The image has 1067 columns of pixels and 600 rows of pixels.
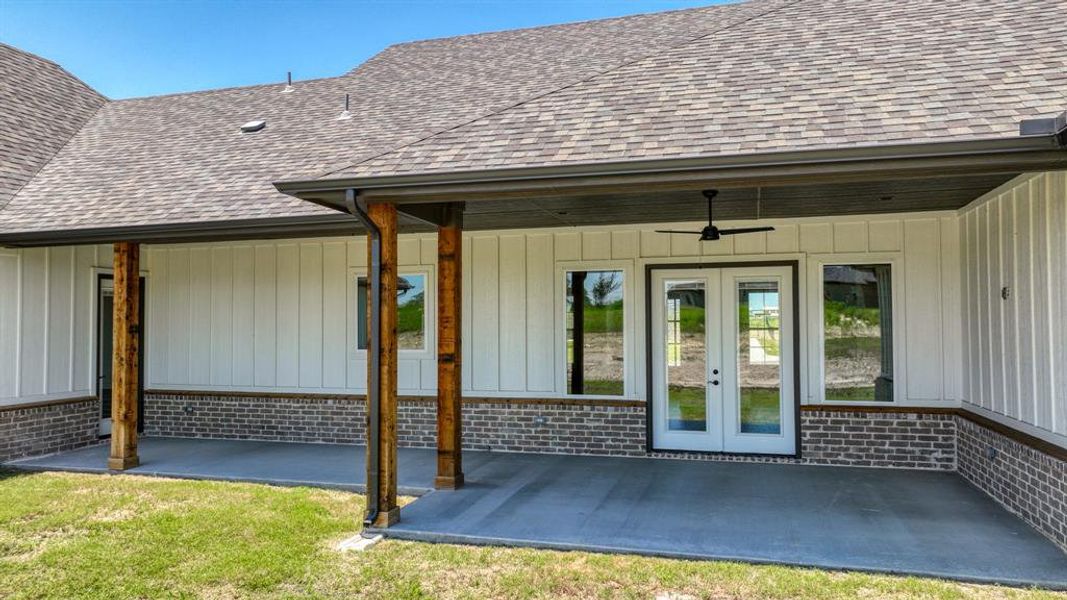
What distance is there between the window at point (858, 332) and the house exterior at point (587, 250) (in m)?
0.03

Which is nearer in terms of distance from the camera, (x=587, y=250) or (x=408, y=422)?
(x=587, y=250)

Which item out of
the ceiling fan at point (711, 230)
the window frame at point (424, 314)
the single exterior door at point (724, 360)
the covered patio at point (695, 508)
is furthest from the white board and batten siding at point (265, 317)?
the ceiling fan at point (711, 230)

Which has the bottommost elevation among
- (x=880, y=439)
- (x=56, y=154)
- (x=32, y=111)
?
(x=880, y=439)

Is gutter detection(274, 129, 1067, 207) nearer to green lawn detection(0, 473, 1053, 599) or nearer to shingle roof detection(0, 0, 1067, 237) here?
shingle roof detection(0, 0, 1067, 237)

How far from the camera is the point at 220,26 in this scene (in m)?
23.4

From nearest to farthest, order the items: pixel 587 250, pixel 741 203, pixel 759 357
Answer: pixel 741 203 → pixel 759 357 → pixel 587 250

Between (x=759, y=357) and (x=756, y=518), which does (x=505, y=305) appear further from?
(x=756, y=518)

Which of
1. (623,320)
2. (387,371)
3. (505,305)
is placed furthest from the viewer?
(505,305)

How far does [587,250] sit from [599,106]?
2.90 meters

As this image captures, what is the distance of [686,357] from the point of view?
27.1 feet

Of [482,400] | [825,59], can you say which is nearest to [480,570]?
[482,400]

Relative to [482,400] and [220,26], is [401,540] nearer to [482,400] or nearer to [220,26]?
[482,400]

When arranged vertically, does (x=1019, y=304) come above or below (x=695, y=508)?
above

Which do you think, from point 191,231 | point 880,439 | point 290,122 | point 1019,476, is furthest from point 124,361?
point 1019,476
